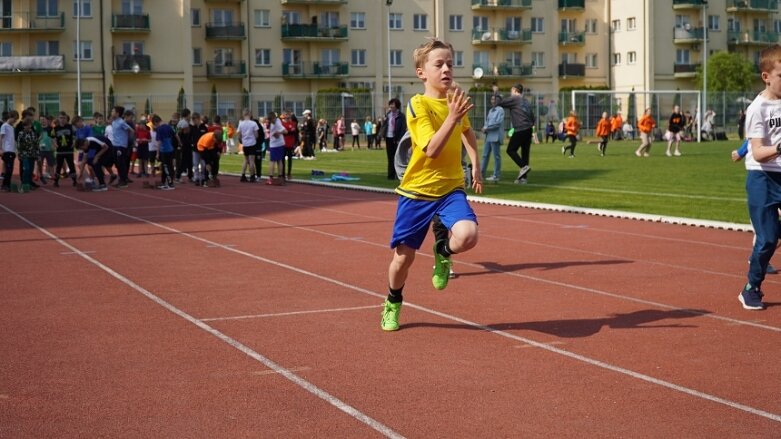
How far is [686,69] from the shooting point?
89938mm

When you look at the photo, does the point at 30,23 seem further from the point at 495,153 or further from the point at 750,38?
the point at 750,38

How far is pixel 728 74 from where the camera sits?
270ft

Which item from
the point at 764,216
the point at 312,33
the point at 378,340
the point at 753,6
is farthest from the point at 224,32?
the point at 378,340

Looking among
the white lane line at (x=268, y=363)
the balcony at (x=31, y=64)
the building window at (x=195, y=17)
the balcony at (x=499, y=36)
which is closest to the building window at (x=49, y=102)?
the balcony at (x=31, y=64)

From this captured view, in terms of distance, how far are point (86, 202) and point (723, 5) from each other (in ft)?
264

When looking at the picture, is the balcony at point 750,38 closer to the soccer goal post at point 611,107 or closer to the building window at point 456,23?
the soccer goal post at point 611,107

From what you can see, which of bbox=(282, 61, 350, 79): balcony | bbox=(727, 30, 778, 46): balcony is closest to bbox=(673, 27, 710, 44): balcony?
bbox=(727, 30, 778, 46): balcony

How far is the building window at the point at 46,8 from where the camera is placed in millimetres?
70875

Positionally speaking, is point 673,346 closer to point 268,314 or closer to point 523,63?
point 268,314

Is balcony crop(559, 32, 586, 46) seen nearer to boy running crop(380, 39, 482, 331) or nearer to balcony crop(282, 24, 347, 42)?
balcony crop(282, 24, 347, 42)

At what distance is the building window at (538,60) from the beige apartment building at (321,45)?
0.36 feet

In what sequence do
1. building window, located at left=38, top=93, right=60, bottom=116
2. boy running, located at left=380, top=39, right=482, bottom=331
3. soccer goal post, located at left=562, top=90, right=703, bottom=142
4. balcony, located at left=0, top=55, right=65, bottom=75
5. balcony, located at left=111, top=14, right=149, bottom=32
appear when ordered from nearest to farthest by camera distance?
boy running, located at left=380, top=39, right=482, bottom=331 < soccer goal post, located at left=562, top=90, right=703, bottom=142 < balcony, located at left=0, top=55, right=65, bottom=75 < building window, located at left=38, top=93, right=60, bottom=116 < balcony, located at left=111, top=14, right=149, bottom=32

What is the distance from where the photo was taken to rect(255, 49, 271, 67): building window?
79250mm

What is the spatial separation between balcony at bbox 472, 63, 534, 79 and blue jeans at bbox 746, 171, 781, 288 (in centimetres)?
7758
